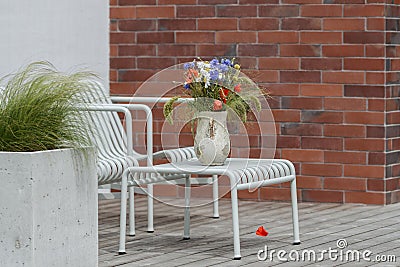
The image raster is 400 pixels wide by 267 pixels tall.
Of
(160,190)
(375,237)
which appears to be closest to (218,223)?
(160,190)

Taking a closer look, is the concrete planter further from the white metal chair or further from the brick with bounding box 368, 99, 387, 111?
the brick with bounding box 368, 99, 387, 111

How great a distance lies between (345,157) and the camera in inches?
263

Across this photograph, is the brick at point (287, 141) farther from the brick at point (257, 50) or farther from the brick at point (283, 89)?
the brick at point (257, 50)

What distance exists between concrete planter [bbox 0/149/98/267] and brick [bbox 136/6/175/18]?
2.88 meters

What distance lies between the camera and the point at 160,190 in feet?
18.4

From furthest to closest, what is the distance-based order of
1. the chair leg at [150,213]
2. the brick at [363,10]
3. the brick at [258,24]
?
the brick at [258,24] < the brick at [363,10] < the chair leg at [150,213]

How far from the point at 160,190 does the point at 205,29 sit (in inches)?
69.0

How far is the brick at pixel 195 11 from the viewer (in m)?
7.02

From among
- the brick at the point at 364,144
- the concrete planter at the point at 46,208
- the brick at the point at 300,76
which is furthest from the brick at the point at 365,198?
the concrete planter at the point at 46,208

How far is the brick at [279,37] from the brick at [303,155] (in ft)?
2.34

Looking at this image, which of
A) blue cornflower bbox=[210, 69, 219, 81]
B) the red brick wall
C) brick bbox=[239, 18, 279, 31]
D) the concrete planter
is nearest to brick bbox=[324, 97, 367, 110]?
the red brick wall

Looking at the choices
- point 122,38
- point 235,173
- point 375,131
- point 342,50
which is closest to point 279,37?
point 342,50

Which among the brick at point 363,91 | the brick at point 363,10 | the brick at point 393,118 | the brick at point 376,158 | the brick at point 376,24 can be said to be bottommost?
the brick at point 376,158

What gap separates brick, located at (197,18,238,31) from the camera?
696 centimetres
